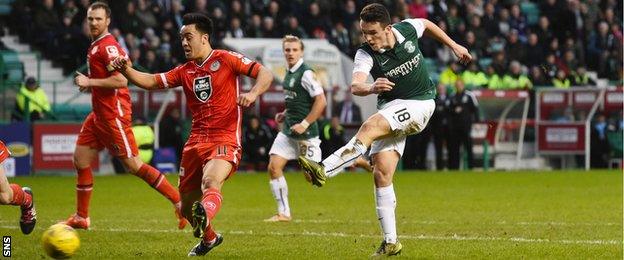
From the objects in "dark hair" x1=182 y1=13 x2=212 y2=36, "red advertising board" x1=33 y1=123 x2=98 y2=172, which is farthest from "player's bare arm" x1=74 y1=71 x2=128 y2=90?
"red advertising board" x1=33 y1=123 x2=98 y2=172

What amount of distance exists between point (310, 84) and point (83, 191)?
373 cm

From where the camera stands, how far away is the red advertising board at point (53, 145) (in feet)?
89.9

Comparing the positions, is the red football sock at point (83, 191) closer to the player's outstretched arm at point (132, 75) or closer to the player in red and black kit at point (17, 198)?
the player in red and black kit at point (17, 198)

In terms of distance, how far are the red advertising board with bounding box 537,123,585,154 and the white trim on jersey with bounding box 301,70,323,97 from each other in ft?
53.1

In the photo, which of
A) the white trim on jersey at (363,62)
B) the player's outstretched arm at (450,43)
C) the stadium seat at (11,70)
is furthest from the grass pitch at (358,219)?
the stadium seat at (11,70)

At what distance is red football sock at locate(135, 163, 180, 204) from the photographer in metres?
14.5

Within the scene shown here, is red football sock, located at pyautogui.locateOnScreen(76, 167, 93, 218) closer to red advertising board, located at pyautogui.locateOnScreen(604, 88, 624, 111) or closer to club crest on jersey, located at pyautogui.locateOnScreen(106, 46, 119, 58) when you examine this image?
club crest on jersey, located at pyautogui.locateOnScreen(106, 46, 119, 58)

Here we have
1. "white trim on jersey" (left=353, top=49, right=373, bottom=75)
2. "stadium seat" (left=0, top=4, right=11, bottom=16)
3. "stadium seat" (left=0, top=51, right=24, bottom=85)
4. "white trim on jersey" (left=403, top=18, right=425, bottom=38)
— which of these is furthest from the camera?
"stadium seat" (left=0, top=4, right=11, bottom=16)

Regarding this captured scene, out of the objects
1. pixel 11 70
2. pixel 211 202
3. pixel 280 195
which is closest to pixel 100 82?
pixel 211 202

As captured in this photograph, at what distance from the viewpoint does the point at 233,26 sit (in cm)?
3322

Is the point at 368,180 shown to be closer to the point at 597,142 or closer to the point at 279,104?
the point at 279,104

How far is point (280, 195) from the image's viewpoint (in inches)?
673

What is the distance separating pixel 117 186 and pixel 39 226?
9.08m

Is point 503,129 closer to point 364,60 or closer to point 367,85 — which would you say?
point 364,60
